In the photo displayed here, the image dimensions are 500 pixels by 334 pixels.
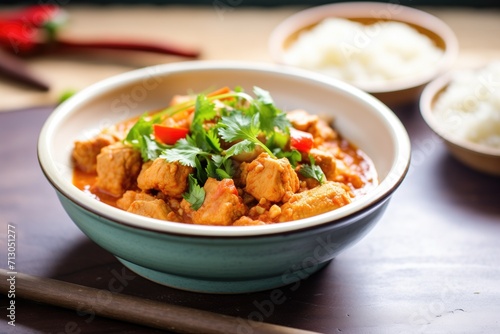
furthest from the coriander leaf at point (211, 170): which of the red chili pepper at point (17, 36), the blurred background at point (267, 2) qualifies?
the blurred background at point (267, 2)

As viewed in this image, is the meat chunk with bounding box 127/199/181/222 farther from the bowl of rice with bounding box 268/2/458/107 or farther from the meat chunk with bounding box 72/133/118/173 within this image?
the bowl of rice with bounding box 268/2/458/107

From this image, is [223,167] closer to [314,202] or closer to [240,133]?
[240,133]

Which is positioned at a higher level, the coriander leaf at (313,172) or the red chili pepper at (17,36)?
→ the coriander leaf at (313,172)

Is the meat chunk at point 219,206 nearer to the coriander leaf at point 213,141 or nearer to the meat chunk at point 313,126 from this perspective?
the coriander leaf at point 213,141

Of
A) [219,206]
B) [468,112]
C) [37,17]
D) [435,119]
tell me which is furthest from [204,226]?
[37,17]

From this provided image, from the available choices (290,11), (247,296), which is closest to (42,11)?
(290,11)

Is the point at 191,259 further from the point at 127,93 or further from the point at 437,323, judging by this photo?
the point at 127,93

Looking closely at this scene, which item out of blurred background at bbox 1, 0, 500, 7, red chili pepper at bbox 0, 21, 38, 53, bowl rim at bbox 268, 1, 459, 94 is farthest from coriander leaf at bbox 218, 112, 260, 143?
blurred background at bbox 1, 0, 500, 7
